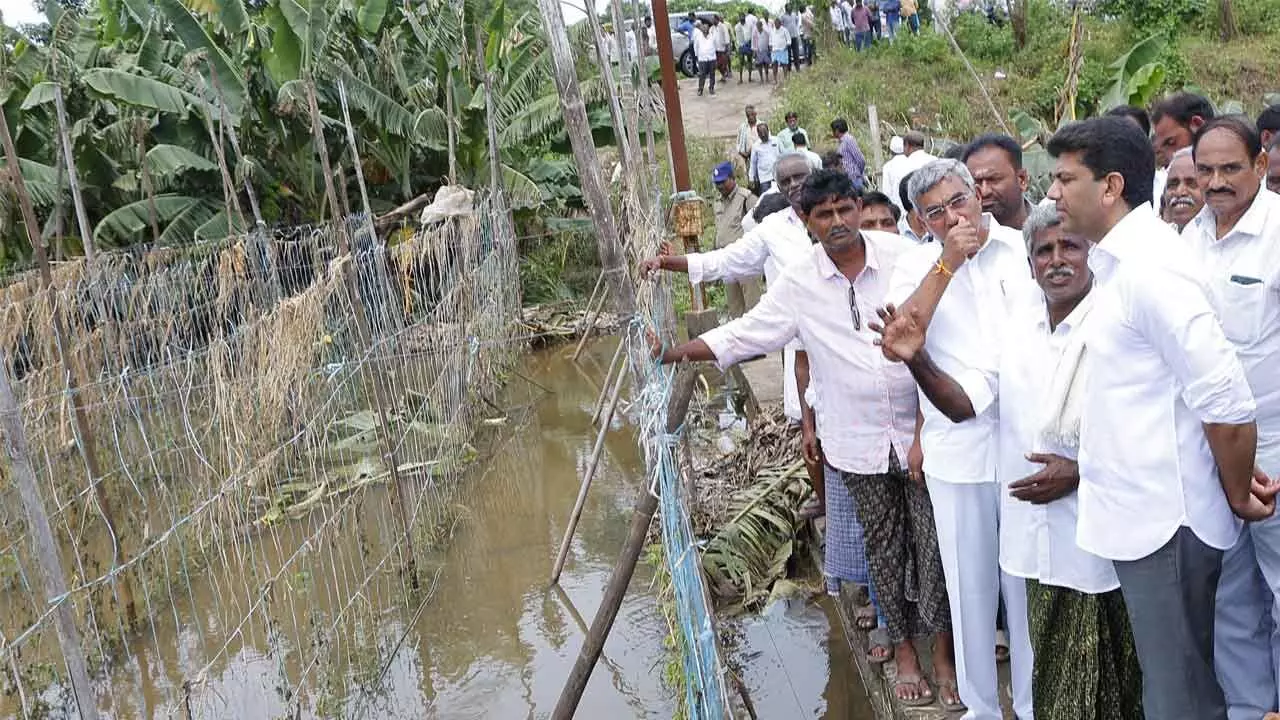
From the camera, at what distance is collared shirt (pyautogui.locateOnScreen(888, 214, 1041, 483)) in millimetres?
2752

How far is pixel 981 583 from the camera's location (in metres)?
2.82

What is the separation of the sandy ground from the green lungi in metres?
16.2

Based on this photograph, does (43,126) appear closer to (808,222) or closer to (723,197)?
(723,197)

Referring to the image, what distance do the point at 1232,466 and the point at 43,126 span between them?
39.8 feet

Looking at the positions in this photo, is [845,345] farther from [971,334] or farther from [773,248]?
[773,248]

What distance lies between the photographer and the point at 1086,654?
2.49m

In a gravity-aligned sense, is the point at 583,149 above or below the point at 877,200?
above

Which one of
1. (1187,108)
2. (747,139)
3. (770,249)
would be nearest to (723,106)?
(747,139)

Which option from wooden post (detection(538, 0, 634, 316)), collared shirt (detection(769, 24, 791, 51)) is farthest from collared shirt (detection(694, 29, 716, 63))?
wooden post (detection(538, 0, 634, 316))

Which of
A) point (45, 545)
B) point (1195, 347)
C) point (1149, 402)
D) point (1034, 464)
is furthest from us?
point (45, 545)

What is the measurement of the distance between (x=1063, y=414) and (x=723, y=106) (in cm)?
1945

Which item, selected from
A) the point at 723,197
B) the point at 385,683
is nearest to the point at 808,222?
the point at 385,683

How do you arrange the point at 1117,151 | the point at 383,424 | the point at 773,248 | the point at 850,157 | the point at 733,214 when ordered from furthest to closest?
the point at 733,214
the point at 850,157
the point at 383,424
the point at 773,248
the point at 1117,151

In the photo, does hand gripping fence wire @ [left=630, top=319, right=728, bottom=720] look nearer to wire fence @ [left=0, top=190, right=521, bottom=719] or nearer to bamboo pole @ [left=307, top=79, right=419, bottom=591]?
wire fence @ [left=0, top=190, right=521, bottom=719]
